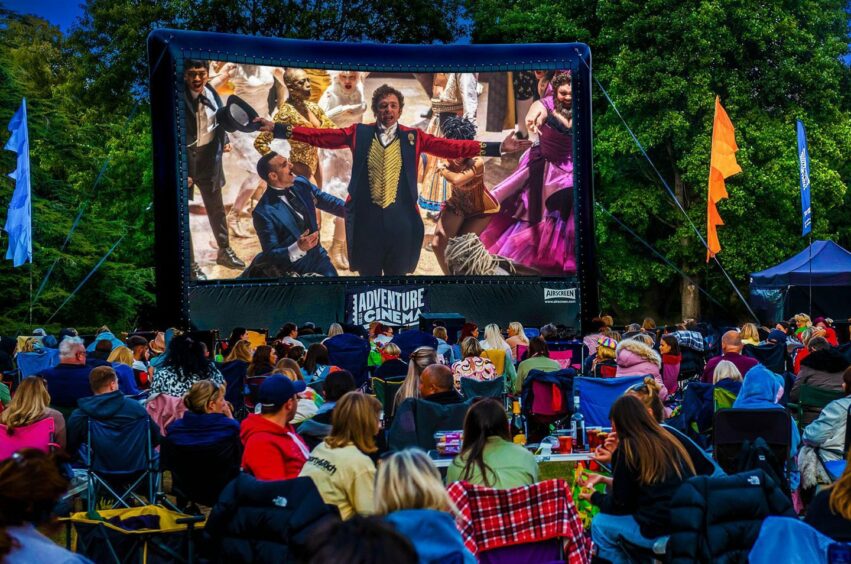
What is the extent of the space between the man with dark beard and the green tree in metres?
6.99

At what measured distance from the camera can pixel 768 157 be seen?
25547mm

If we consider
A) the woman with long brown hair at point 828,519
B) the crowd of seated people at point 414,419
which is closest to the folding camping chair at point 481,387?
the crowd of seated people at point 414,419

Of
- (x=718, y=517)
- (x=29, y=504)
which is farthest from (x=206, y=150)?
(x=29, y=504)

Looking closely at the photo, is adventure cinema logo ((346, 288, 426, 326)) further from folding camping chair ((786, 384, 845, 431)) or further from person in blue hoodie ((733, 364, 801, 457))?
person in blue hoodie ((733, 364, 801, 457))

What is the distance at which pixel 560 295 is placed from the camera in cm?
2042

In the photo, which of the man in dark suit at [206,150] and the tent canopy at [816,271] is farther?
the tent canopy at [816,271]

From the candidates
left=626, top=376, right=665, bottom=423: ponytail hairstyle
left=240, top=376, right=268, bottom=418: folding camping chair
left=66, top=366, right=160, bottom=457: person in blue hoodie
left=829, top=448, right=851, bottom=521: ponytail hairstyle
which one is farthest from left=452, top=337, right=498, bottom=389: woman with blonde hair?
left=829, top=448, right=851, bottom=521: ponytail hairstyle

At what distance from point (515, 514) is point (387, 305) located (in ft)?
50.6

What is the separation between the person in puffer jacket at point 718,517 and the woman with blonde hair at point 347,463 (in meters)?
1.22

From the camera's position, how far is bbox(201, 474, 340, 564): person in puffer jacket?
14.1 feet

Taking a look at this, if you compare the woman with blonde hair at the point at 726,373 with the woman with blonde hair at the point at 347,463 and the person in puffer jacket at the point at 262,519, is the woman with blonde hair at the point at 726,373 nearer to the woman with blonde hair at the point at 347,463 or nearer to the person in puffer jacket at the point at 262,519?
the woman with blonde hair at the point at 347,463

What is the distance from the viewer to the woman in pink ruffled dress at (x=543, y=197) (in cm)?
2036

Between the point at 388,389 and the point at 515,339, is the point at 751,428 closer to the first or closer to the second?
the point at 388,389

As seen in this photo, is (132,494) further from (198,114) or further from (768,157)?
(768,157)
